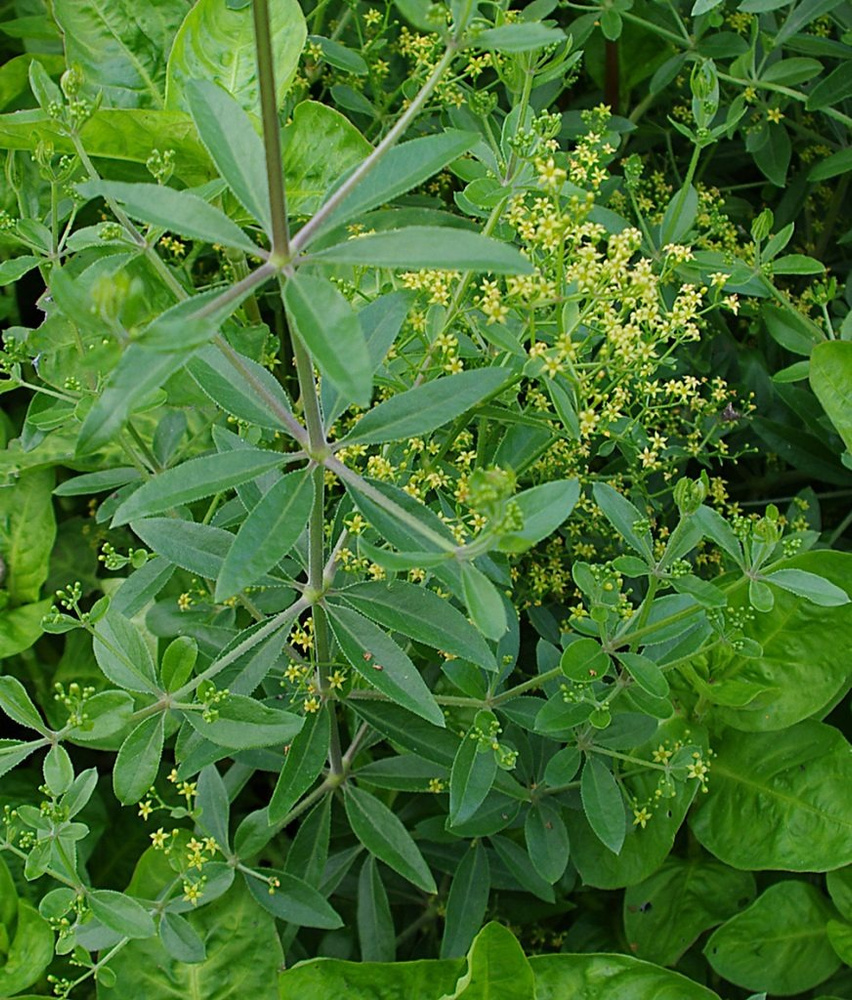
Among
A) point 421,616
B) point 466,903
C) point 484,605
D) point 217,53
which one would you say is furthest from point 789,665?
point 217,53

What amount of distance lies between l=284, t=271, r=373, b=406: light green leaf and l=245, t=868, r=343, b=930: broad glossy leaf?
639mm

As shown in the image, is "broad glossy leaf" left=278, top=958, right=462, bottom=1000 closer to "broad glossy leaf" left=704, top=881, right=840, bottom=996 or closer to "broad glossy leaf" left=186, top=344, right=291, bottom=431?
"broad glossy leaf" left=704, top=881, right=840, bottom=996

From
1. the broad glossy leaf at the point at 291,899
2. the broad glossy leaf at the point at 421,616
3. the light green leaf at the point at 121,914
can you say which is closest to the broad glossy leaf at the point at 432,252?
the broad glossy leaf at the point at 421,616

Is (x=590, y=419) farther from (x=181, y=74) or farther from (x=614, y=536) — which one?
(x=181, y=74)

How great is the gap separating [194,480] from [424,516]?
15cm

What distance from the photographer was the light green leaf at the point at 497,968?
0.94 metres

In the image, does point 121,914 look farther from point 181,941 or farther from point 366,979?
point 366,979

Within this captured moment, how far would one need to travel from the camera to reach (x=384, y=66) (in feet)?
4.19

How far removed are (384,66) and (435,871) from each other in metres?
0.92

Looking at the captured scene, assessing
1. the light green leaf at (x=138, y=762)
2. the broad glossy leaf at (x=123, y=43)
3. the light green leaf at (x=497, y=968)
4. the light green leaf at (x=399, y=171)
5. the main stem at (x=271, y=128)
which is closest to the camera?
the main stem at (x=271, y=128)

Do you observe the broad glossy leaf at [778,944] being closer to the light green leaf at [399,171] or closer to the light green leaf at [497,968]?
the light green leaf at [497,968]

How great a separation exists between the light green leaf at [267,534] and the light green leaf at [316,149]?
1.88ft

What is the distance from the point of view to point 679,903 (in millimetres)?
1205

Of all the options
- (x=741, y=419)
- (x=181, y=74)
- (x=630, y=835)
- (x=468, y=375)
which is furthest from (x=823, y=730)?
(x=181, y=74)
